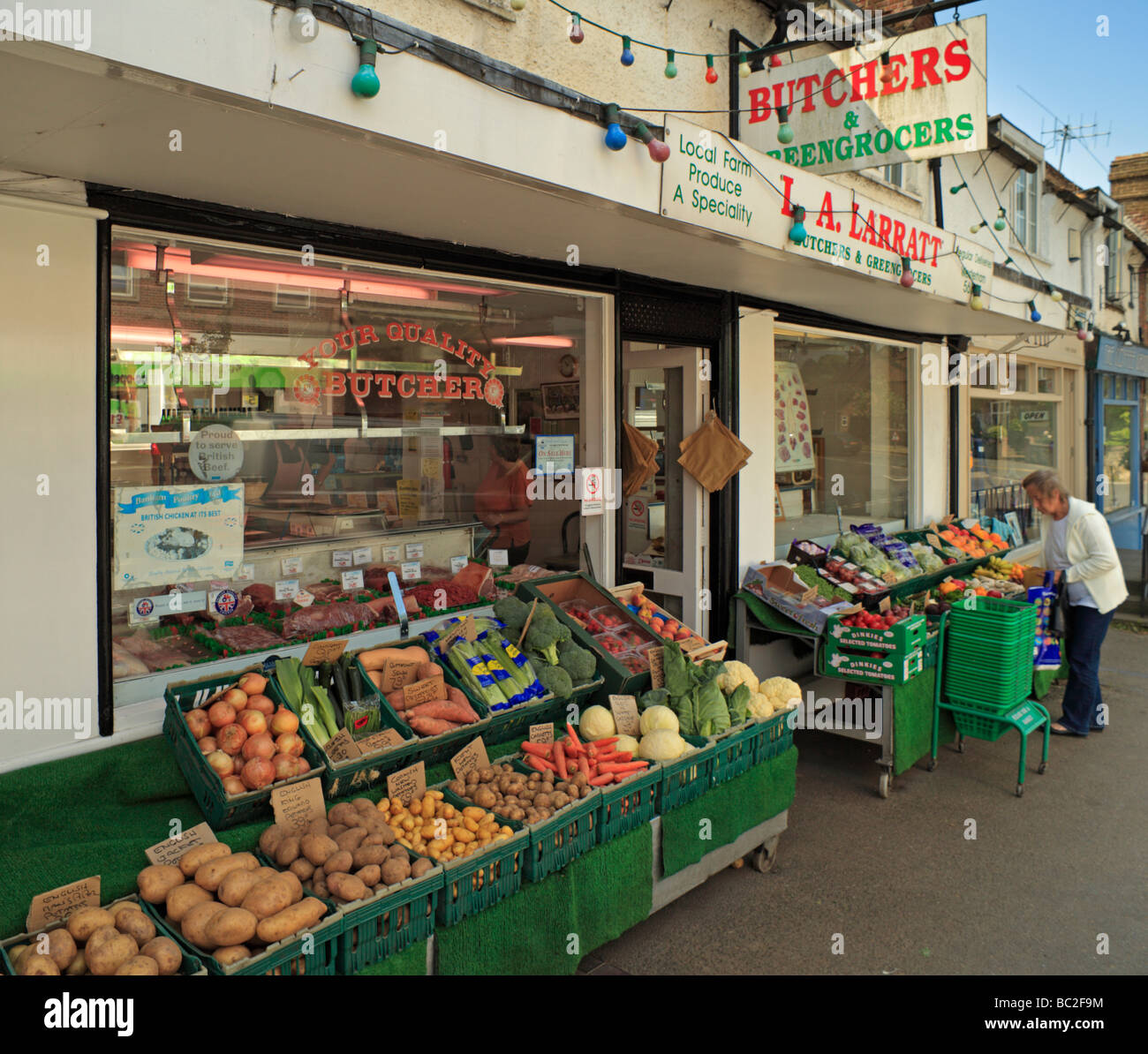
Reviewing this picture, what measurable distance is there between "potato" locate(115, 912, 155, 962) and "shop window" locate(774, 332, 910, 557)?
6482mm

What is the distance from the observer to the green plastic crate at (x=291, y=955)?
2512mm

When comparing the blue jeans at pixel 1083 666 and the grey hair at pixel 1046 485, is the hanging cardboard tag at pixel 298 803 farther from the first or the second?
the blue jeans at pixel 1083 666

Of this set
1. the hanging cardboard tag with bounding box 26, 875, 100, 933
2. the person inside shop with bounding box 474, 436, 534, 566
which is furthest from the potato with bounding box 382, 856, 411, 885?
the person inside shop with bounding box 474, 436, 534, 566

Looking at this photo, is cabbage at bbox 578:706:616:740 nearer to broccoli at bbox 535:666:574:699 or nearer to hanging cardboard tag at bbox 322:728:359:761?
broccoli at bbox 535:666:574:699

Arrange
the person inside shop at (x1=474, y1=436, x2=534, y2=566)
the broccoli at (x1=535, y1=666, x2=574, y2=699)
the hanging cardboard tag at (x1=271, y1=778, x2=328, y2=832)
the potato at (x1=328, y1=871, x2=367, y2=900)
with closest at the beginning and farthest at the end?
the potato at (x1=328, y1=871, x2=367, y2=900), the hanging cardboard tag at (x1=271, y1=778, x2=328, y2=832), the broccoli at (x1=535, y1=666, x2=574, y2=699), the person inside shop at (x1=474, y1=436, x2=534, y2=566)

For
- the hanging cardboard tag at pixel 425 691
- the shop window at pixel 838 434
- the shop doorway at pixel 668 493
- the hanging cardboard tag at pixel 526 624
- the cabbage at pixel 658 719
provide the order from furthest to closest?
the shop window at pixel 838 434, the shop doorway at pixel 668 493, the hanging cardboard tag at pixel 526 624, the cabbage at pixel 658 719, the hanging cardboard tag at pixel 425 691

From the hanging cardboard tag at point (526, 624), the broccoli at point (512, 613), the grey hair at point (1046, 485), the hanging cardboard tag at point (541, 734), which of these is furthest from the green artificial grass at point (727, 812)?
the grey hair at point (1046, 485)

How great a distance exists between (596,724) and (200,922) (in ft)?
7.23

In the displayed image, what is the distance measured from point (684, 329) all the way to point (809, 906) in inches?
160

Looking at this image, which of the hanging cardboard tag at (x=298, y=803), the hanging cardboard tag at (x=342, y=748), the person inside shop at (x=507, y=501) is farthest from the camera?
the person inside shop at (x=507, y=501)

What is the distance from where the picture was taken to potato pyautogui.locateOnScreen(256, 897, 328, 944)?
2613 mm

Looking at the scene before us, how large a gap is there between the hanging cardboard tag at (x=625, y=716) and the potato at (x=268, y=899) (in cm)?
208

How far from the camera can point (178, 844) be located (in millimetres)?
3057

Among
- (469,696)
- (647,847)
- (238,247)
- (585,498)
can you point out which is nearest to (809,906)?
(647,847)
